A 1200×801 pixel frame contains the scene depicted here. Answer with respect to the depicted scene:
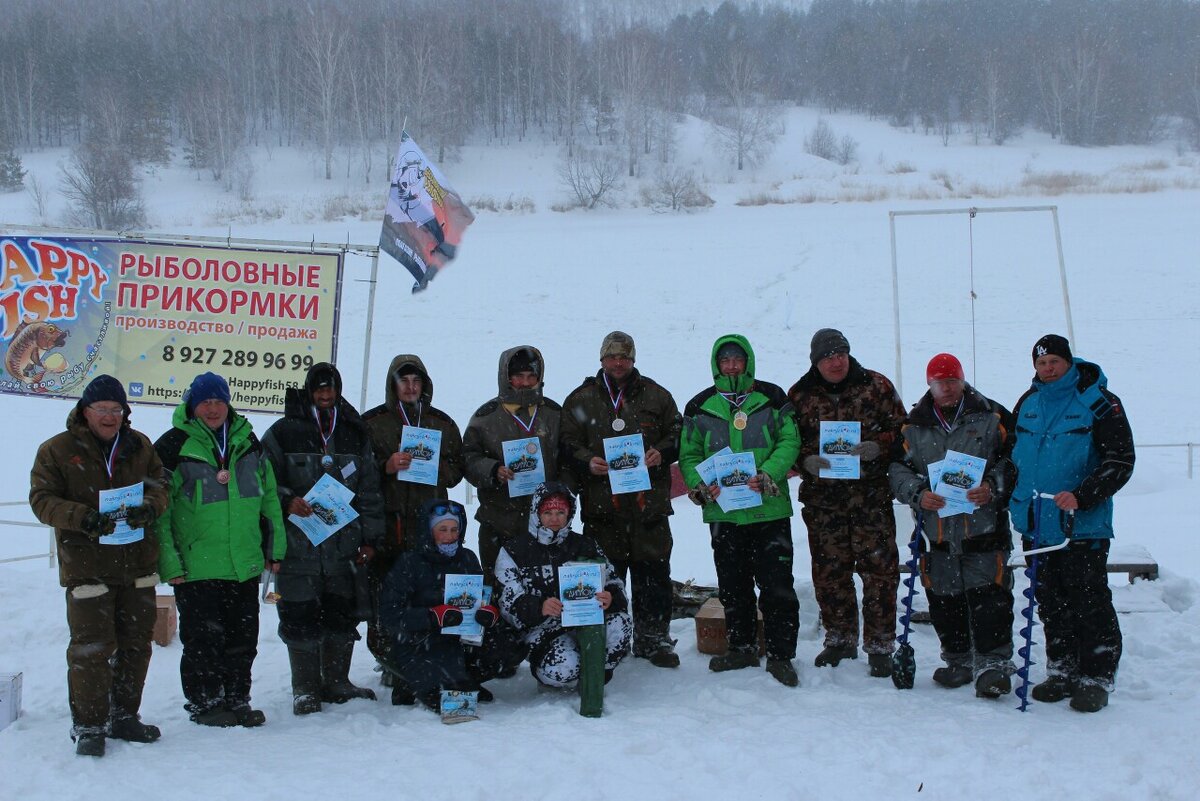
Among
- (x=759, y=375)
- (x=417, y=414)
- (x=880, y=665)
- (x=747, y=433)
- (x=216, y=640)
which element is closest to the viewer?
(x=216, y=640)

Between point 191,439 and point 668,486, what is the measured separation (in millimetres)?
2691

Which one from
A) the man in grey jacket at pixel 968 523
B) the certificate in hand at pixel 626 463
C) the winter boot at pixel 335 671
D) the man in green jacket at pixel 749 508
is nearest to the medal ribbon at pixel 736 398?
the man in green jacket at pixel 749 508

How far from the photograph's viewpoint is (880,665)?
18.8 feet

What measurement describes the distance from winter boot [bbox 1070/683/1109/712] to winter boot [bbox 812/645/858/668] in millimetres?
1230

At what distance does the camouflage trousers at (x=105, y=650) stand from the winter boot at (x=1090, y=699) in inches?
182

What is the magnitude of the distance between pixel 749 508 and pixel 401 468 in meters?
2.02

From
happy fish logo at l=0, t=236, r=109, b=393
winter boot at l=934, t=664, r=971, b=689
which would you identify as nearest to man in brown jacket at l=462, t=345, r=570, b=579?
winter boot at l=934, t=664, r=971, b=689

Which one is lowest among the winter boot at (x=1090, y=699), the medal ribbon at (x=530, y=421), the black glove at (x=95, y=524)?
the winter boot at (x=1090, y=699)

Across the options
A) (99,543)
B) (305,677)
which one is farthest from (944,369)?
(99,543)

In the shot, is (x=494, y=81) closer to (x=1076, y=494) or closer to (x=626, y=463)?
(x=626, y=463)

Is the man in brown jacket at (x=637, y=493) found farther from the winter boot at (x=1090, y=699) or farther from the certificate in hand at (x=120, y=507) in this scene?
the certificate in hand at (x=120, y=507)

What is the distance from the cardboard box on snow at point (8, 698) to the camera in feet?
17.1

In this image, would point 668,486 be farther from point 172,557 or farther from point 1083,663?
point 172,557

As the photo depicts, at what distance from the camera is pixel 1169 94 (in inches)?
2680
